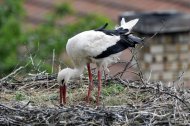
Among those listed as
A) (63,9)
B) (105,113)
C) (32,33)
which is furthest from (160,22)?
(105,113)

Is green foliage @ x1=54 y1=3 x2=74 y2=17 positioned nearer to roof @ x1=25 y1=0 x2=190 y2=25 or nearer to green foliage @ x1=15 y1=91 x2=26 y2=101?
roof @ x1=25 y1=0 x2=190 y2=25

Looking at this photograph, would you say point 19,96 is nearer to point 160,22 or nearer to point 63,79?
point 63,79

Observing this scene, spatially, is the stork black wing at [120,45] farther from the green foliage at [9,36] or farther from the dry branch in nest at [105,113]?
the green foliage at [9,36]

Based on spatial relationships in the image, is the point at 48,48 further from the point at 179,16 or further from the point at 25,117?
the point at 25,117

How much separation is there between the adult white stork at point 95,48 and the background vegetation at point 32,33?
3778 mm

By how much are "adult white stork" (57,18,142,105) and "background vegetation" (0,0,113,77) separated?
149 inches

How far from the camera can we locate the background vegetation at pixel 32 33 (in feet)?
52.4

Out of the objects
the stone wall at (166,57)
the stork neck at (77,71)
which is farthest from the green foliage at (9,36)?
the stork neck at (77,71)

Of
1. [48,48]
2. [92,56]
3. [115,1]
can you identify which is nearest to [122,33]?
[92,56]

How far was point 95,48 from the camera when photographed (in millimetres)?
11430

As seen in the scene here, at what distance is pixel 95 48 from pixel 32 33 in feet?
18.3

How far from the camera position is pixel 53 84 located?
486 inches

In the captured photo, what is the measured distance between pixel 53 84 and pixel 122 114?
76.2 inches

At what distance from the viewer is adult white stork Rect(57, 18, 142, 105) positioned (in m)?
11.4
